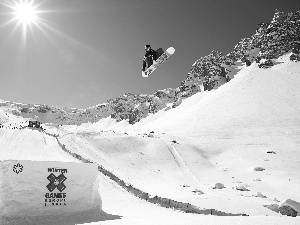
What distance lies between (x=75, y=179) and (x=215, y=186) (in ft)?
78.4

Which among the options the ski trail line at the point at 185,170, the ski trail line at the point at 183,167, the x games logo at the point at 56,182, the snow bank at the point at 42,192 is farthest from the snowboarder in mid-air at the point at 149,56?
the ski trail line at the point at 183,167

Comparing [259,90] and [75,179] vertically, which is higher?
[259,90]

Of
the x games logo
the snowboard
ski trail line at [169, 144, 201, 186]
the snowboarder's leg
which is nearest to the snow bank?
the x games logo

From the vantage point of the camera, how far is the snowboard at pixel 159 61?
18734 mm

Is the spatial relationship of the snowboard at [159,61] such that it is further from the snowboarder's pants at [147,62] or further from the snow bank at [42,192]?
the snow bank at [42,192]

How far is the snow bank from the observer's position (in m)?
9.14

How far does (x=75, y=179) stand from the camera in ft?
34.1

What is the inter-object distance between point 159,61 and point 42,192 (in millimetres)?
11504

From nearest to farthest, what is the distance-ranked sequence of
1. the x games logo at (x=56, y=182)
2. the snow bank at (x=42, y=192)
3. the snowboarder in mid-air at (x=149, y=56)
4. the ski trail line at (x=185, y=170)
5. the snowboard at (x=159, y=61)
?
1. the snow bank at (x=42, y=192)
2. the x games logo at (x=56, y=182)
3. the snowboarder in mid-air at (x=149, y=56)
4. the snowboard at (x=159, y=61)
5. the ski trail line at (x=185, y=170)

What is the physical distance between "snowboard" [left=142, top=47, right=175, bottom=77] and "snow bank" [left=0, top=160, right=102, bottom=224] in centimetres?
964

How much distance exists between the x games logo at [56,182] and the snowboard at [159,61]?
10411 mm

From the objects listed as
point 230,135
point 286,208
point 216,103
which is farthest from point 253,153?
point 216,103

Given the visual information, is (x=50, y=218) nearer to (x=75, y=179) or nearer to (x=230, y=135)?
(x=75, y=179)

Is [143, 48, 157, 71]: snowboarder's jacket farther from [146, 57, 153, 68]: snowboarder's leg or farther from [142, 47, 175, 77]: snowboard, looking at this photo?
[142, 47, 175, 77]: snowboard
